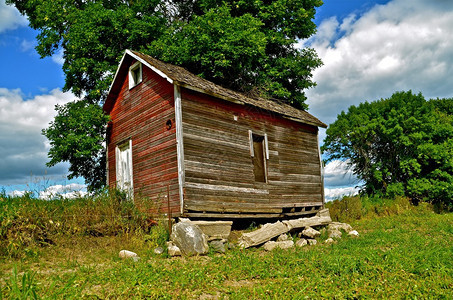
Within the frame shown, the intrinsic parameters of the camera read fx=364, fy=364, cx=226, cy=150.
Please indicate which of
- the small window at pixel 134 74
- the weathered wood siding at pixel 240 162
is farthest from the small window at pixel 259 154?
the small window at pixel 134 74

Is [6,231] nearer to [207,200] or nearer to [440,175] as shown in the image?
[207,200]

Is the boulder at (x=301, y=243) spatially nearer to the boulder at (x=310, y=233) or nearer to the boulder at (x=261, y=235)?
the boulder at (x=261, y=235)

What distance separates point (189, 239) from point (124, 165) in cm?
645

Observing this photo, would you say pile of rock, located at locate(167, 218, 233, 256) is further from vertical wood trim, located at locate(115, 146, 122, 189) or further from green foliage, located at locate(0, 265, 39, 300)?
vertical wood trim, located at locate(115, 146, 122, 189)

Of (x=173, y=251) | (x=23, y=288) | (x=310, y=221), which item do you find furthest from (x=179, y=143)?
(x=23, y=288)

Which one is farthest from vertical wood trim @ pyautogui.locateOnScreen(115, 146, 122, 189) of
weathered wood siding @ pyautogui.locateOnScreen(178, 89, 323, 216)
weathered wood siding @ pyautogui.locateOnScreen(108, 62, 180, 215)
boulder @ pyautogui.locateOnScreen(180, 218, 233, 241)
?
boulder @ pyautogui.locateOnScreen(180, 218, 233, 241)

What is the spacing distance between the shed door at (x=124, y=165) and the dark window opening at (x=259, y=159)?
511 cm

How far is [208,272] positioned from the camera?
26.0 feet

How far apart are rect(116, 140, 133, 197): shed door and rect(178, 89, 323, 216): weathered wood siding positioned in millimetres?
3631

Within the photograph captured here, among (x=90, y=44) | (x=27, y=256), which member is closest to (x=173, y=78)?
(x=27, y=256)

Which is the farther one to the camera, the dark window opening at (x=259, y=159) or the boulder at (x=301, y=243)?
the dark window opening at (x=259, y=159)

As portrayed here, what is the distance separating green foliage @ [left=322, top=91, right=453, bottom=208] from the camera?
24.7 m

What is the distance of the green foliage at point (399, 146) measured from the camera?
24.7 meters

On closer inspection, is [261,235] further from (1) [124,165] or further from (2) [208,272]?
(1) [124,165]
